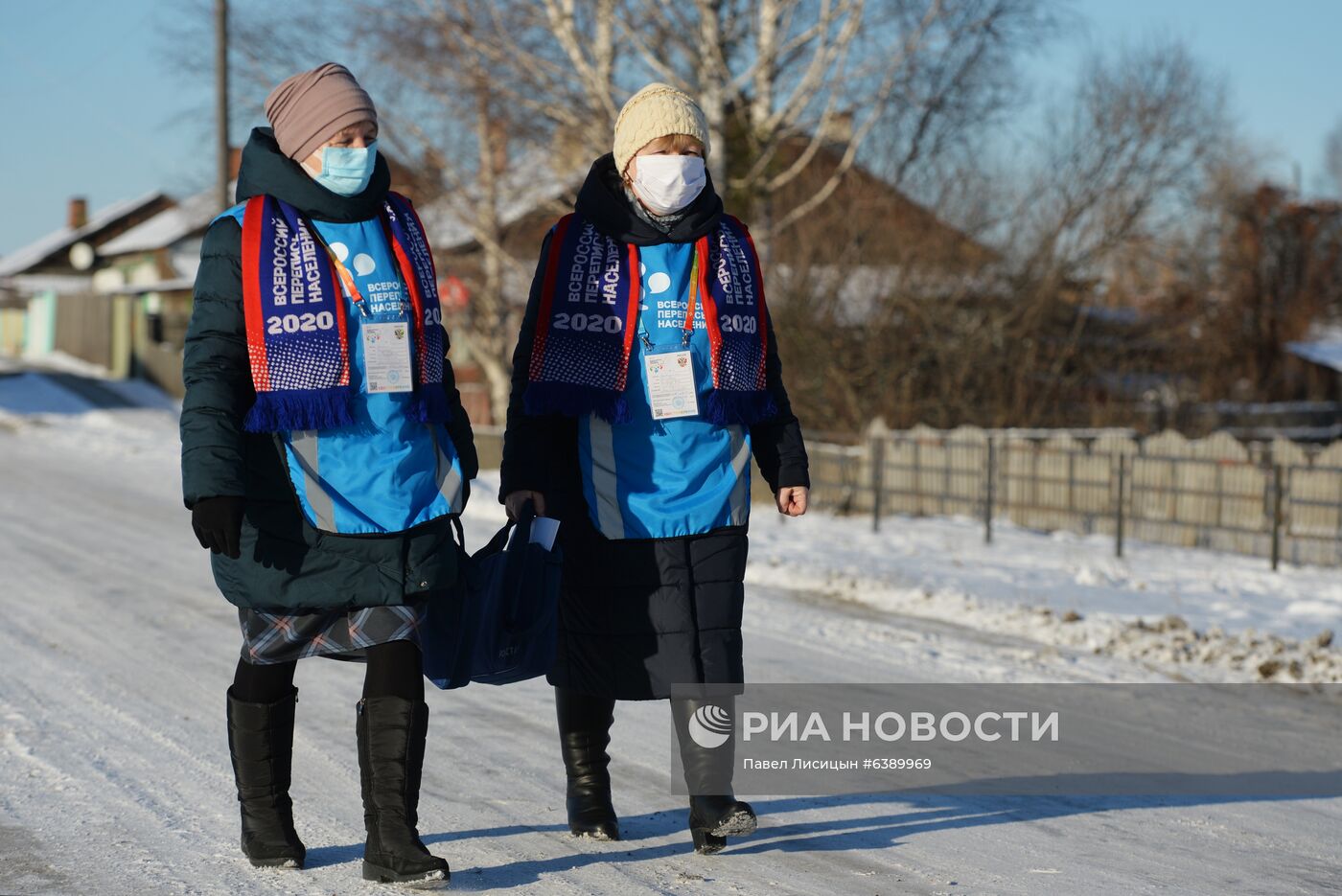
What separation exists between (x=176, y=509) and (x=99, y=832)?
392 inches

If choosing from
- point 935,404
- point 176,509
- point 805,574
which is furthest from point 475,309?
point 805,574

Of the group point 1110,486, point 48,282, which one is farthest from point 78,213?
point 1110,486

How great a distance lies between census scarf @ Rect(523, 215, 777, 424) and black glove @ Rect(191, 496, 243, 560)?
A: 2.84ft

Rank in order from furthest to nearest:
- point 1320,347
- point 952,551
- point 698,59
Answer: point 1320,347 → point 698,59 → point 952,551

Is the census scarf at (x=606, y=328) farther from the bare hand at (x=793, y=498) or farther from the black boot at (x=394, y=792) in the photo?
the black boot at (x=394, y=792)

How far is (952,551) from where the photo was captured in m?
13.4

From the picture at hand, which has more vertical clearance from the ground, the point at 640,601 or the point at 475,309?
the point at 475,309

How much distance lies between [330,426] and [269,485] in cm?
22

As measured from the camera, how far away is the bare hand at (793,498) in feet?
13.8

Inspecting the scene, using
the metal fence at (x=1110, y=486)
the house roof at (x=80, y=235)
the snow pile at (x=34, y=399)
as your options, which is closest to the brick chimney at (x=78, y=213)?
the house roof at (x=80, y=235)

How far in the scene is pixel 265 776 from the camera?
12.3 feet

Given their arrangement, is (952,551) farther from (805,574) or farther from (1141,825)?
(1141,825)

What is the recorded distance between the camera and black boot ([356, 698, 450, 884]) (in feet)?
11.8

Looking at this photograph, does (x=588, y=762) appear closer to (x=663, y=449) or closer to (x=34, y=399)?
(x=663, y=449)
